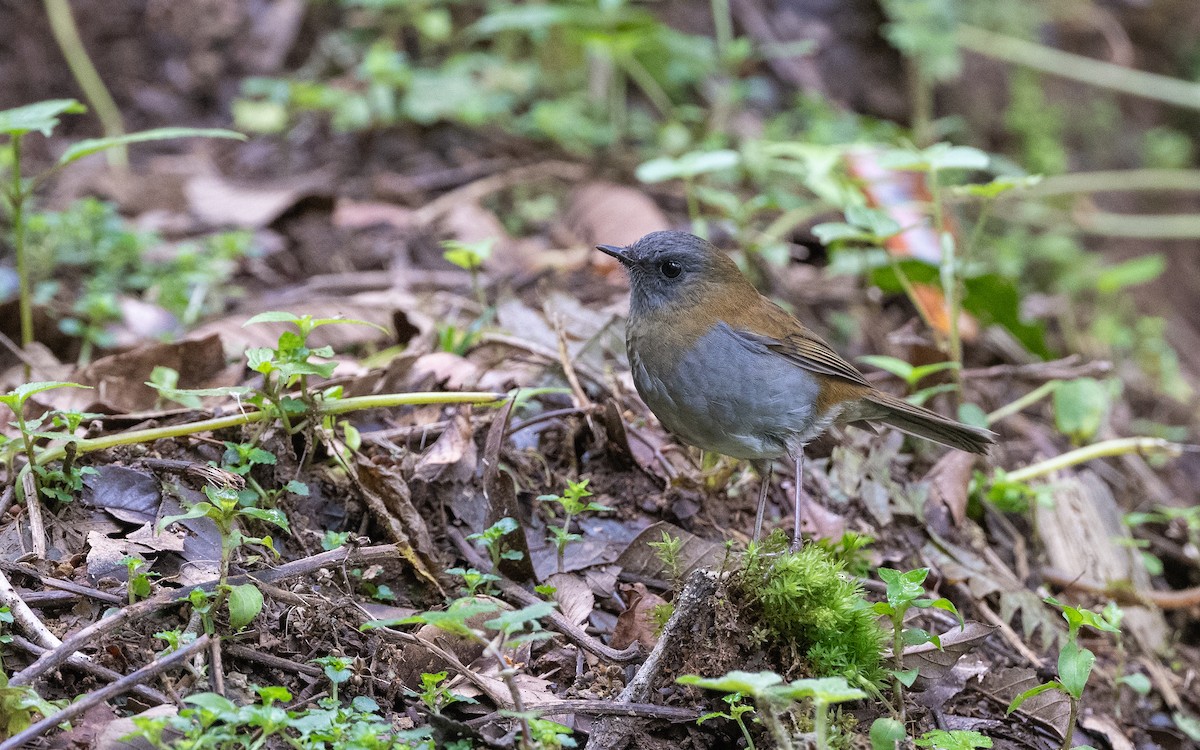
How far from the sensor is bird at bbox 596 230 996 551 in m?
3.60

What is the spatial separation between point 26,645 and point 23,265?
1619 millimetres

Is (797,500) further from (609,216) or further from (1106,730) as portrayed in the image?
(609,216)

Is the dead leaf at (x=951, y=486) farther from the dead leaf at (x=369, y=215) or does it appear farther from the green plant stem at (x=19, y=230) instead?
the green plant stem at (x=19, y=230)

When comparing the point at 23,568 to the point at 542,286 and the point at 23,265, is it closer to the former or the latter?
the point at 23,265

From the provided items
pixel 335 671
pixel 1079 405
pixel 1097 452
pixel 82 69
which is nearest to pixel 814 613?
pixel 335 671

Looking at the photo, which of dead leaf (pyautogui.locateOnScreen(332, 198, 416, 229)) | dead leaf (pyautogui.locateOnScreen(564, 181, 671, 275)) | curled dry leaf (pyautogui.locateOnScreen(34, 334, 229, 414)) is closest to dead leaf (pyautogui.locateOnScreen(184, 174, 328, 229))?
dead leaf (pyautogui.locateOnScreen(332, 198, 416, 229))

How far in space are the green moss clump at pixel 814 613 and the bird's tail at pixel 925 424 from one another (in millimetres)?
1208

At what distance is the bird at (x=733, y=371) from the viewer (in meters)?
3.60

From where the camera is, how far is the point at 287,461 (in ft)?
10.9

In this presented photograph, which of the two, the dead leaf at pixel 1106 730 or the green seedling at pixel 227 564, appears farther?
the dead leaf at pixel 1106 730

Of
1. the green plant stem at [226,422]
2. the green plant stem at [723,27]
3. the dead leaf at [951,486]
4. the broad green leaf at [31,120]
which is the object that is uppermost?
the broad green leaf at [31,120]

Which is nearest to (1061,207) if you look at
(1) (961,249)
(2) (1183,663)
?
(1) (961,249)

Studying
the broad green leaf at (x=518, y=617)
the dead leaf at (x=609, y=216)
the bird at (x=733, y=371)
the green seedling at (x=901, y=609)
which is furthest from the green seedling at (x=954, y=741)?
the dead leaf at (x=609, y=216)

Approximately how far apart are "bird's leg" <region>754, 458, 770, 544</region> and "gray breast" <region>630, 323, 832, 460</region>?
0.16 metres
